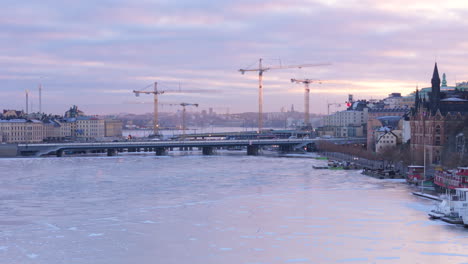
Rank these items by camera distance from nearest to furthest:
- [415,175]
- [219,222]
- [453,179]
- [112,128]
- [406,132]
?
1. [219,222]
2. [453,179]
3. [415,175]
4. [406,132]
5. [112,128]

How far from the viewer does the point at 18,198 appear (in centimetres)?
2981

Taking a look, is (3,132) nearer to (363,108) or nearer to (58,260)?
(363,108)

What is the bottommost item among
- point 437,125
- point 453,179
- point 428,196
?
point 428,196

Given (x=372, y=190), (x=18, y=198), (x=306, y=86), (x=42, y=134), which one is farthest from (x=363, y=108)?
(x=18, y=198)

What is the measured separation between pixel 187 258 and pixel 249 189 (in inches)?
589

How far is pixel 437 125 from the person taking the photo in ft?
165

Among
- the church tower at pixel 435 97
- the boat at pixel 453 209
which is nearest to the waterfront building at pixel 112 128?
the church tower at pixel 435 97

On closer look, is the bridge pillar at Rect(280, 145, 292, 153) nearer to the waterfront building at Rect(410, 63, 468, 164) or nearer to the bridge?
the bridge

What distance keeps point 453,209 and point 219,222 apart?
7.59 m

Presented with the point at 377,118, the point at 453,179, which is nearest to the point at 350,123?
the point at 377,118

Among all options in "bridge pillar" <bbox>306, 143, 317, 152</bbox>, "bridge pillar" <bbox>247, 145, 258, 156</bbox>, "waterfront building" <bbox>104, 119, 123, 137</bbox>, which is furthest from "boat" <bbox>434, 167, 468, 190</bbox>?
"waterfront building" <bbox>104, 119, 123, 137</bbox>

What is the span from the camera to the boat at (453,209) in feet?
77.4

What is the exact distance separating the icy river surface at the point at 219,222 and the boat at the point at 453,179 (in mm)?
1279

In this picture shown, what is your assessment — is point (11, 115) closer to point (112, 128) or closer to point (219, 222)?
point (112, 128)
